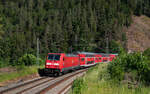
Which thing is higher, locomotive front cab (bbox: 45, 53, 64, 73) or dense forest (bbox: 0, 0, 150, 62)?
→ dense forest (bbox: 0, 0, 150, 62)

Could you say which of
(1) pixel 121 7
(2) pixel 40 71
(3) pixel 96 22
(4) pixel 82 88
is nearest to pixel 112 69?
(4) pixel 82 88

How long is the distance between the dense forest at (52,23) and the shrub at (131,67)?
2592 cm

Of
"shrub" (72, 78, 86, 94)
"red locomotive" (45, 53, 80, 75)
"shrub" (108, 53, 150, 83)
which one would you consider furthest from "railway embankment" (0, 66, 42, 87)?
"shrub" (108, 53, 150, 83)

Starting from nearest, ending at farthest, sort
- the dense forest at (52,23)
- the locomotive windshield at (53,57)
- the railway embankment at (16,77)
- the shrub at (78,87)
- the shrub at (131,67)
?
1. the shrub at (78,87)
2. the shrub at (131,67)
3. the railway embankment at (16,77)
4. the locomotive windshield at (53,57)
5. the dense forest at (52,23)

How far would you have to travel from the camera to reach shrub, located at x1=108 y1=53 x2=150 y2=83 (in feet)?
47.2

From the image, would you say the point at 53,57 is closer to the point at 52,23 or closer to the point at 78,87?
the point at 78,87

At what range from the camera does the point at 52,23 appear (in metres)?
99.4

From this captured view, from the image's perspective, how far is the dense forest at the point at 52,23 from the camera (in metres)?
65.9

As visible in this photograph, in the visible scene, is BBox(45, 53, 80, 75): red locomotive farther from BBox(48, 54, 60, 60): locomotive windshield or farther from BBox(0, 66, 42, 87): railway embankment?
BBox(0, 66, 42, 87): railway embankment

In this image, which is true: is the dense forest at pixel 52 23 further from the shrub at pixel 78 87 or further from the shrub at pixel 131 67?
the shrub at pixel 78 87

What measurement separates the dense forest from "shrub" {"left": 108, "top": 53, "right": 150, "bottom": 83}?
85.0ft

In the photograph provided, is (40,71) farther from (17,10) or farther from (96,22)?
(17,10)

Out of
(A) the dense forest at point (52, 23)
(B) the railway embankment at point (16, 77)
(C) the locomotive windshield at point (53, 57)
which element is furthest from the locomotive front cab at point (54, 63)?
(A) the dense forest at point (52, 23)

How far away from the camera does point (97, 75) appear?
16.5 meters
